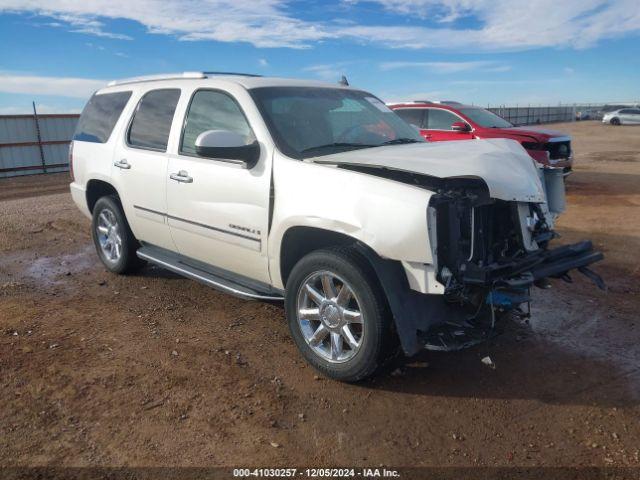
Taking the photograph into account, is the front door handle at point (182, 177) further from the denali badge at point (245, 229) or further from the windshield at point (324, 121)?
the windshield at point (324, 121)

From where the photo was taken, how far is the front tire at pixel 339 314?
3.38m

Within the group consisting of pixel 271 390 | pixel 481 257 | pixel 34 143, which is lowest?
pixel 271 390

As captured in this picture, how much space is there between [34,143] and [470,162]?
19.0 metres

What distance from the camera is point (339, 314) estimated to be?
362 cm

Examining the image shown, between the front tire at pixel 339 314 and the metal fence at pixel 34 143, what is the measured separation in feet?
58.8

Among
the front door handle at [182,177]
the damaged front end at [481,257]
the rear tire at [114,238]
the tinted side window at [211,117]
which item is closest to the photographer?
the damaged front end at [481,257]

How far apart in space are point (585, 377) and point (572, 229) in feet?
15.6

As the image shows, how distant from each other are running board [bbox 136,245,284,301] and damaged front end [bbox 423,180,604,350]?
4.42ft

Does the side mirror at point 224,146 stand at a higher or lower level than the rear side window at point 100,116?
lower

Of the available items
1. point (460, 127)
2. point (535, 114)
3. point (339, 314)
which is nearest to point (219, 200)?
point (339, 314)

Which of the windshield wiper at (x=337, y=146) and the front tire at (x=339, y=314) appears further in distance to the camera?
the windshield wiper at (x=337, y=146)

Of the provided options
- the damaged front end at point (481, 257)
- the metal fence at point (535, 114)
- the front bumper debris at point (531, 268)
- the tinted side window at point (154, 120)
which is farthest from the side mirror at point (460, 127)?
the metal fence at point (535, 114)

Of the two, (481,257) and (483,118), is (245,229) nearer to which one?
(481,257)

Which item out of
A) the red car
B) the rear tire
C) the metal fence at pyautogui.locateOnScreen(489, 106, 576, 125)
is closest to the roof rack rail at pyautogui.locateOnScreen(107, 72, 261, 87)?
→ the rear tire
